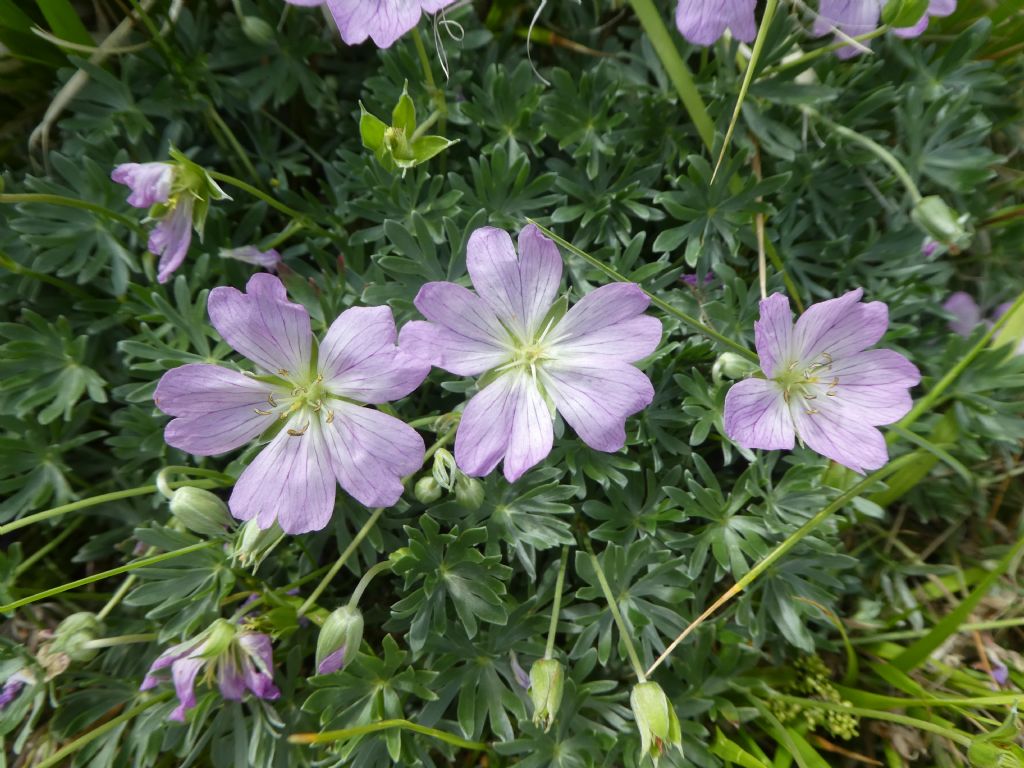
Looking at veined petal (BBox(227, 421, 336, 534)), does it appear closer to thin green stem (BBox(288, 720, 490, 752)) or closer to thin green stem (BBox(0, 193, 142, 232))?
thin green stem (BBox(288, 720, 490, 752))

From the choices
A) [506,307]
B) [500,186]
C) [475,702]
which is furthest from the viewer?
[500,186]

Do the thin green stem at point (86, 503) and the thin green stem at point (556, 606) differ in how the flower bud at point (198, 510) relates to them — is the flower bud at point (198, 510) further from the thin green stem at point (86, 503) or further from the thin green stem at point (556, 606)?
the thin green stem at point (556, 606)

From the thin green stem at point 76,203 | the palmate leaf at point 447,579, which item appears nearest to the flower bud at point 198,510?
the palmate leaf at point 447,579

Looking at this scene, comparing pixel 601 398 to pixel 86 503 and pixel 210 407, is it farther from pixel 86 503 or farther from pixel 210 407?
pixel 86 503

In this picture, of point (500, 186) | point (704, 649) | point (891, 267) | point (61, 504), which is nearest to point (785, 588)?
point (704, 649)

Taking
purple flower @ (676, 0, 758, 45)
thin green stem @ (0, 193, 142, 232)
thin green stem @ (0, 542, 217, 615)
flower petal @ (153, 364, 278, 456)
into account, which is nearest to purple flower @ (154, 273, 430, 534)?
flower petal @ (153, 364, 278, 456)

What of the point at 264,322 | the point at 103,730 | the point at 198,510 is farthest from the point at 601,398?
the point at 103,730

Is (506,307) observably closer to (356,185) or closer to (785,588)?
(356,185)
